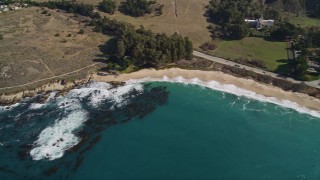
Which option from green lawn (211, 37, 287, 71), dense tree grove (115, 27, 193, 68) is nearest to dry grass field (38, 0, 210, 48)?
green lawn (211, 37, 287, 71)

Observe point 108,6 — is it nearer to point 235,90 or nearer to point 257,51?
point 257,51

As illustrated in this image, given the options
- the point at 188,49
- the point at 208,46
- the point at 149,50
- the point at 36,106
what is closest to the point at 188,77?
the point at 188,49

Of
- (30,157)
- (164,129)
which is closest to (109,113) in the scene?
(164,129)

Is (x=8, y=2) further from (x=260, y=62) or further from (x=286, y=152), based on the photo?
(x=286, y=152)

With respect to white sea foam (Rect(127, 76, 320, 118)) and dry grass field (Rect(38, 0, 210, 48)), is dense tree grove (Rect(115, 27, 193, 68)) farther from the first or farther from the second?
dry grass field (Rect(38, 0, 210, 48))

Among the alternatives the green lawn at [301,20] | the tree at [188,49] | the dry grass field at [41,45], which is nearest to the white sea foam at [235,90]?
the tree at [188,49]

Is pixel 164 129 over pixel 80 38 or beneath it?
beneath
